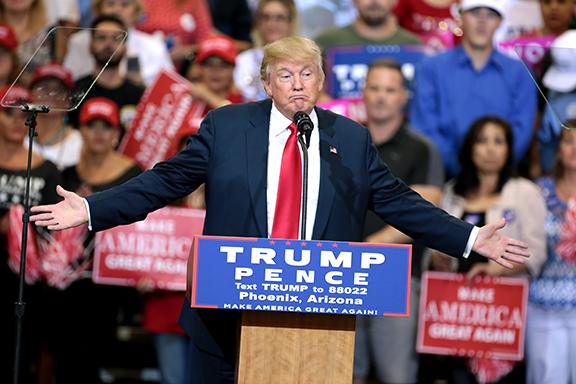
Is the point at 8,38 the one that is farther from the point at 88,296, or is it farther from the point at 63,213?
the point at 63,213

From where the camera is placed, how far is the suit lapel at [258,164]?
168 inches

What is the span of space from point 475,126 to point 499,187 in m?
0.39

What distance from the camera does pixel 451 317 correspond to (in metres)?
6.59

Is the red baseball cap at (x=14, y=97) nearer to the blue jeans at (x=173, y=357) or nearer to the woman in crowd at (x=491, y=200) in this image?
the blue jeans at (x=173, y=357)

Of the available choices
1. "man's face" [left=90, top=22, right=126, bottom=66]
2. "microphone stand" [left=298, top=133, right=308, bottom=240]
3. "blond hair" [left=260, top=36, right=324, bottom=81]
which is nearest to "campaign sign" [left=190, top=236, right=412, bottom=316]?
"microphone stand" [left=298, top=133, right=308, bottom=240]

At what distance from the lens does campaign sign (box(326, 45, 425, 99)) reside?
24.7 ft

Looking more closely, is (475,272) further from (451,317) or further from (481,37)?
(481,37)

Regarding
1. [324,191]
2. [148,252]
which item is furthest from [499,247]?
[148,252]

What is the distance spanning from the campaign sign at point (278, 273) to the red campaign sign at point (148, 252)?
285 cm

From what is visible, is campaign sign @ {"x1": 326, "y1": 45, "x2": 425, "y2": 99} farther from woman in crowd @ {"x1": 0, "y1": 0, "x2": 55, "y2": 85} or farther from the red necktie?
the red necktie

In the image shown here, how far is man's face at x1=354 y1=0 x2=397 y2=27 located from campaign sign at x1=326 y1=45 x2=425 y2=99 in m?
0.34

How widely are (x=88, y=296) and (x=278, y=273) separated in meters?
3.23

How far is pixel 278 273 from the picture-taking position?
12.7 feet

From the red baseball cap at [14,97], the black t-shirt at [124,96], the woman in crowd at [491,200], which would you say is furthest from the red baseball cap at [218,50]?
the red baseball cap at [14,97]
